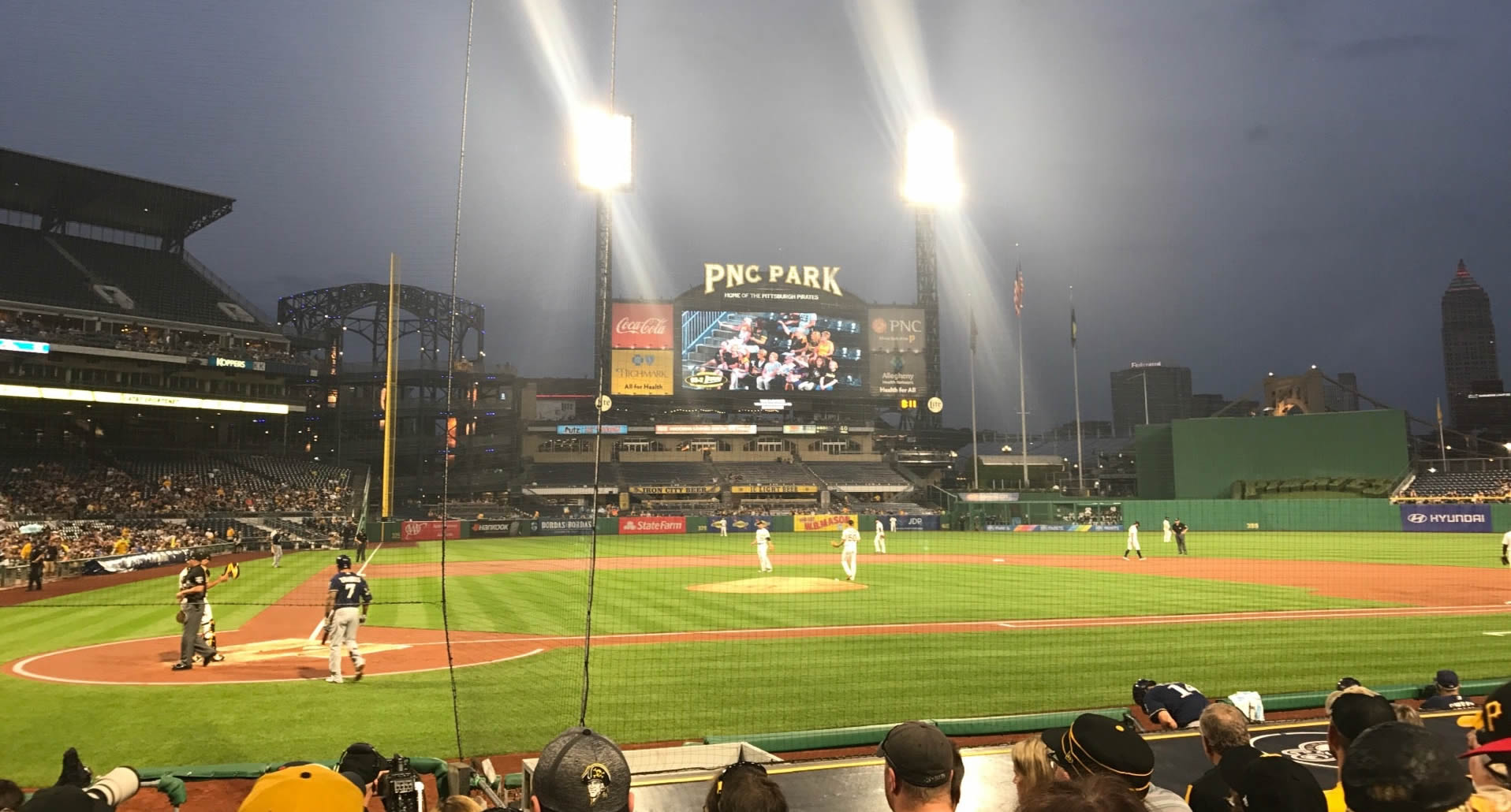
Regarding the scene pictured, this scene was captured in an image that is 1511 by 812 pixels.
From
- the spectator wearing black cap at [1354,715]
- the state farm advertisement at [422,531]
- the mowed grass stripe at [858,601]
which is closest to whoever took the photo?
the spectator wearing black cap at [1354,715]

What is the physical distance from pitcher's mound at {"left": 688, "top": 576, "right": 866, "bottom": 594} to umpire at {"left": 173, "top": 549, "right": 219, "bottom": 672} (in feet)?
41.3

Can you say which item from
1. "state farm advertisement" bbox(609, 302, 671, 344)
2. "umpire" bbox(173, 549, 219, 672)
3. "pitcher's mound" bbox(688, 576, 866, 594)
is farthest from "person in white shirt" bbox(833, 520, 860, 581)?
"state farm advertisement" bbox(609, 302, 671, 344)

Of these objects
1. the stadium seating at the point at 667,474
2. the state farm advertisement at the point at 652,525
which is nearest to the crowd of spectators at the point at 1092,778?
the state farm advertisement at the point at 652,525

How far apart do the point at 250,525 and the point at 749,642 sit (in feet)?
117

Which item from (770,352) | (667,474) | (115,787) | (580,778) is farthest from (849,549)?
(667,474)

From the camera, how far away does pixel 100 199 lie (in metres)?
51.0

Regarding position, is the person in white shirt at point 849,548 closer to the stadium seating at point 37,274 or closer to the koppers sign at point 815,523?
the koppers sign at point 815,523

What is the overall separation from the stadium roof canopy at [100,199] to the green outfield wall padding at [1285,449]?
6371 centimetres

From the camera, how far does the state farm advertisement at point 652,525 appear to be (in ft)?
177

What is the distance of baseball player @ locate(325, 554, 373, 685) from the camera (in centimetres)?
1201

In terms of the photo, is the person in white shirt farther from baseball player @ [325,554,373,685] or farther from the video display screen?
the video display screen

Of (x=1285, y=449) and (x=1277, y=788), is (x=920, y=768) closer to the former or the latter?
(x=1277, y=788)

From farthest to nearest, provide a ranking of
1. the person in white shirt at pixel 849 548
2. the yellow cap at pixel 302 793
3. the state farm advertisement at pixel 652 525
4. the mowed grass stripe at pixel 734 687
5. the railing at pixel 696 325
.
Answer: the railing at pixel 696 325 → the state farm advertisement at pixel 652 525 → the person in white shirt at pixel 849 548 → the mowed grass stripe at pixel 734 687 → the yellow cap at pixel 302 793

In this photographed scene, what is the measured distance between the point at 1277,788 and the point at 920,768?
3.48 ft
